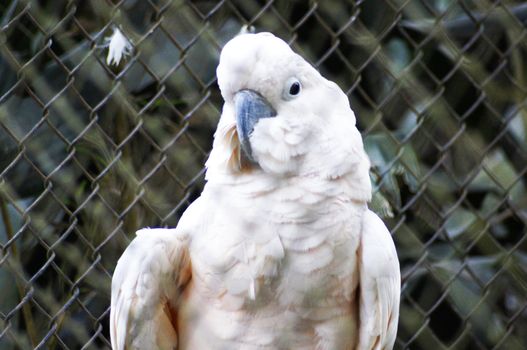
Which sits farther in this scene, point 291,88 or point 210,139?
point 210,139

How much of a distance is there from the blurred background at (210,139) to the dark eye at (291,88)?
432 mm

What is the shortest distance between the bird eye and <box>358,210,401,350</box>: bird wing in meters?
0.19

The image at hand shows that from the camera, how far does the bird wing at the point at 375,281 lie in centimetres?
126

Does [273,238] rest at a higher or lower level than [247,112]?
lower

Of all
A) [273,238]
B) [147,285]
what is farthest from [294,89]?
[147,285]

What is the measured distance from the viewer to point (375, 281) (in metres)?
1.26

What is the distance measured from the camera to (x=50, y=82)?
5.98 ft

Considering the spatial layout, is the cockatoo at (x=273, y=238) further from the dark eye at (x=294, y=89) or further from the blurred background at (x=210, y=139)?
the blurred background at (x=210, y=139)

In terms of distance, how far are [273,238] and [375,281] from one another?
0.51 ft

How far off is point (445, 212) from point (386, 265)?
0.69 metres

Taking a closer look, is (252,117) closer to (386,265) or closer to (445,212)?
(386,265)

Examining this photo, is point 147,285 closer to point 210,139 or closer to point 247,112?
point 247,112

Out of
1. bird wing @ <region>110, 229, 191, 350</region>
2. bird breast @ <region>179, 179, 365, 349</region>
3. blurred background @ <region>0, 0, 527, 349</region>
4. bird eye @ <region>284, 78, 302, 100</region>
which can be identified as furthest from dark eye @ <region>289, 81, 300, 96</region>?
blurred background @ <region>0, 0, 527, 349</region>

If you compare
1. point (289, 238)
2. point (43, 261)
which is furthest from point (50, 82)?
point (289, 238)
